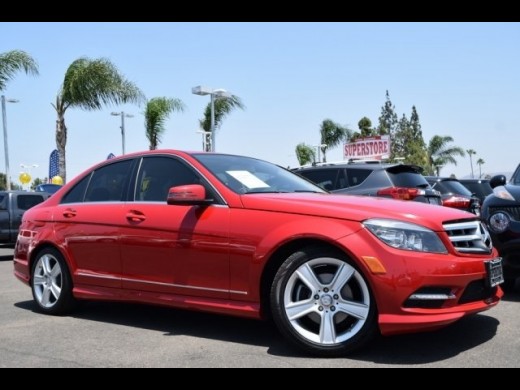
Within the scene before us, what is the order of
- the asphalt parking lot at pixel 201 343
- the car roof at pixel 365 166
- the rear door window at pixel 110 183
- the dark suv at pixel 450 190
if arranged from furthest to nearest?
the dark suv at pixel 450 190
the car roof at pixel 365 166
the rear door window at pixel 110 183
the asphalt parking lot at pixel 201 343

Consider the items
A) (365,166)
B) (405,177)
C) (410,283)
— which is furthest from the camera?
(365,166)

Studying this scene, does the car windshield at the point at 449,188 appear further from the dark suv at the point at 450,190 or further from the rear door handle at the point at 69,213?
the rear door handle at the point at 69,213

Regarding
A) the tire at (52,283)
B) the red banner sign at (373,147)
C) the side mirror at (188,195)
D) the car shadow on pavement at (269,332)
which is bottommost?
the car shadow on pavement at (269,332)

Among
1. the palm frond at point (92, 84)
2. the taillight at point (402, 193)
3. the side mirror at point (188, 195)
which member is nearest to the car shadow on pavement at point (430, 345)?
the side mirror at point (188, 195)

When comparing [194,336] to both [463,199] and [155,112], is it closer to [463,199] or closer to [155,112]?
[463,199]

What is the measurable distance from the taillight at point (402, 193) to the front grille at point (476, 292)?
4.33 metres

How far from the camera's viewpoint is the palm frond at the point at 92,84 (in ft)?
69.4

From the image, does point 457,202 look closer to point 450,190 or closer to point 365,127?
point 450,190

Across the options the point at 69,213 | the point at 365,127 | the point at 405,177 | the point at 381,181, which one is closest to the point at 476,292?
the point at 69,213

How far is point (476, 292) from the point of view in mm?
4184

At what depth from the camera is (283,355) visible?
4.20 meters

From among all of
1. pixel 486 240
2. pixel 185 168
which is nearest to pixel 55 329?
pixel 185 168

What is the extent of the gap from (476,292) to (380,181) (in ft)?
15.8
